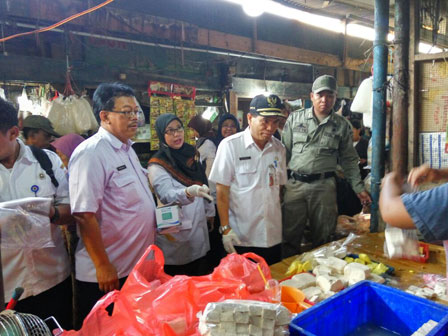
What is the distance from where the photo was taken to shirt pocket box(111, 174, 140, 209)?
1896mm

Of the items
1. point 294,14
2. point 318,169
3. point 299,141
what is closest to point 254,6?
point 294,14

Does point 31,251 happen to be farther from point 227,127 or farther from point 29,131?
point 227,127

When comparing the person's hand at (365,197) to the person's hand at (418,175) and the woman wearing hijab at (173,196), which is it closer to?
the woman wearing hijab at (173,196)

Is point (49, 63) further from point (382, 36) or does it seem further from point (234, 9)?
point (382, 36)

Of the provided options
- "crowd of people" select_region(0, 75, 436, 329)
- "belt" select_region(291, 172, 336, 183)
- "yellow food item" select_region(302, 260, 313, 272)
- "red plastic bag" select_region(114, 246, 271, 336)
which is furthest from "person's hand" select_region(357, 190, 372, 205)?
"red plastic bag" select_region(114, 246, 271, 336)

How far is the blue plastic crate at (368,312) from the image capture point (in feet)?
3.78

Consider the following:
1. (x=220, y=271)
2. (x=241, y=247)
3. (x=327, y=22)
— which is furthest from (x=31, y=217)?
(x=327, y=22)

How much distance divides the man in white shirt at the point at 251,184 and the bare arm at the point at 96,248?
0.97 meters

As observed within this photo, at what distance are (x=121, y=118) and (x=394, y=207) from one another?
5.08ft

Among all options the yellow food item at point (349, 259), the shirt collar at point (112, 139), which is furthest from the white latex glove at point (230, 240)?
the shirt collar at point (112, 139)

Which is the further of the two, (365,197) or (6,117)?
(365,197)

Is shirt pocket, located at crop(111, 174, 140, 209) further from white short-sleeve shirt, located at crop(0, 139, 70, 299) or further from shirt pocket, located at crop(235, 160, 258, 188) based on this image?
shirt pocket, located at crop(235, 160, 258, 188)

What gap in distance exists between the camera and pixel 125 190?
1.92 m

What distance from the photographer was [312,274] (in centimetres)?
182
